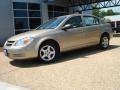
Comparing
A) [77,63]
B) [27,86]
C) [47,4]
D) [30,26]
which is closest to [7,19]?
[30,26]

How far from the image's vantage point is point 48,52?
8688mm

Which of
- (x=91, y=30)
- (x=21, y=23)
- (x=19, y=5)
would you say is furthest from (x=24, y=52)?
(x=19, y=5)

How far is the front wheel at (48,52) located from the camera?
28.0ft

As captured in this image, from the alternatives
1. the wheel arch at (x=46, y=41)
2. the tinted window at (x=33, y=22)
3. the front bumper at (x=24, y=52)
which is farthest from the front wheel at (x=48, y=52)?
the tinted window at (x=33, y=22)

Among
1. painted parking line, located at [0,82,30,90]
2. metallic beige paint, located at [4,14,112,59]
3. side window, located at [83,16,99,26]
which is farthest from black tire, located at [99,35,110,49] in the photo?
painted parking line, located at [0,82,30,90]

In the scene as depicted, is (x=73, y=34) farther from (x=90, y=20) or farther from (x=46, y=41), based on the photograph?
(x=90, y=20)

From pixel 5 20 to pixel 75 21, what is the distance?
11037 mm

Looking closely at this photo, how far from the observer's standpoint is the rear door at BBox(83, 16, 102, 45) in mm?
10008

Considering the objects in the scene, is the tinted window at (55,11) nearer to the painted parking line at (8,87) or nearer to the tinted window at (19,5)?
the tinted window at (19,5)

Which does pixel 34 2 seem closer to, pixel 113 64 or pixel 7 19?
pixel 7 19

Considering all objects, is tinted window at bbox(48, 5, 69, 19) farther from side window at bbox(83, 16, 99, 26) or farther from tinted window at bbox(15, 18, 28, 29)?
side window at bbox(83, 16, 99, 26)

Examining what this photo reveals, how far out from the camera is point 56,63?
336 inches

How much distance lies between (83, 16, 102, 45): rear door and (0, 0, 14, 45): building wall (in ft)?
34.1

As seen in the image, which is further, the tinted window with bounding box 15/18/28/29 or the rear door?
the tinted window with bounding box 15/18/28/29
